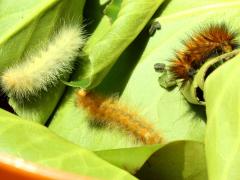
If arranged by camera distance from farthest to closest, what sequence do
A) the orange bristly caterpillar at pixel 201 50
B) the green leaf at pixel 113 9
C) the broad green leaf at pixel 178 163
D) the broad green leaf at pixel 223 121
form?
the green leaf at pixel 113 9
the orange bristly caterpillar at pixel 201 50
the broad green leaf at pixel 178 163
the broad green leaf at pixel 223 121

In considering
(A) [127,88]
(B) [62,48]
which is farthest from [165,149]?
(B) [62,48]

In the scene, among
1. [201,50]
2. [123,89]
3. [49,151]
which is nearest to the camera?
[49,151]

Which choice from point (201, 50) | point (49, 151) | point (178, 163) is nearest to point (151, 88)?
point (201, 50)

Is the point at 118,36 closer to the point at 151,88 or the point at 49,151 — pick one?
the point at 151,88

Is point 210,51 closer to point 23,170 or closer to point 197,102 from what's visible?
point 197,102

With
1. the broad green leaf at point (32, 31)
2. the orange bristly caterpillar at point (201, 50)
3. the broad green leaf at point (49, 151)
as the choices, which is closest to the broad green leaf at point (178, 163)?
the broad green leaf at point (49, 151)

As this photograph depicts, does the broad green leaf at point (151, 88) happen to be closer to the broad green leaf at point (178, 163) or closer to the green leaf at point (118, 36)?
the green leaf at point (118, 36)
